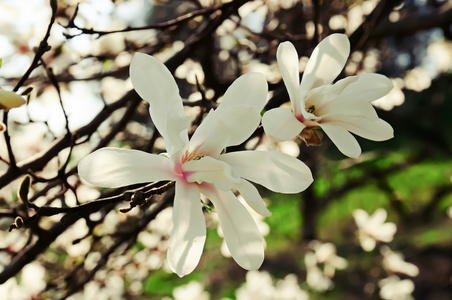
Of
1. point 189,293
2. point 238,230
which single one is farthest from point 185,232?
point 189,293

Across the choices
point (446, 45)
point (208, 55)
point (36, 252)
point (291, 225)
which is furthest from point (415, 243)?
point (36, 252)

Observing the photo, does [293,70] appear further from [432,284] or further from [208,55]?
[432,284]

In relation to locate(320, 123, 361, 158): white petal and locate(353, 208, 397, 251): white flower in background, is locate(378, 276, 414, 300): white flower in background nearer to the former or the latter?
locate(353, 208, 397, 251): white flower in background

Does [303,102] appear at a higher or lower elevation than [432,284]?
higher

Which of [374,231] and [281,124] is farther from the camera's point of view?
[374,231]

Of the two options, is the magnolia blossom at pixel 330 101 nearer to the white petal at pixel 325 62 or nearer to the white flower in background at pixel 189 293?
the white petal at pixel 325 62

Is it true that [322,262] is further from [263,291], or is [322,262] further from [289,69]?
[289,69]
